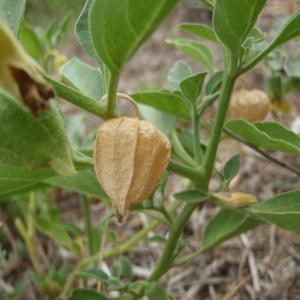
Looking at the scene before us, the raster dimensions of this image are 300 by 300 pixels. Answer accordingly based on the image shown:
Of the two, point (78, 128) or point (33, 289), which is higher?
point (78, 128)

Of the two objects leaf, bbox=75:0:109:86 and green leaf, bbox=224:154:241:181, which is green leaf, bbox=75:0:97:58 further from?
green leaf, bbox=224:154:241:181

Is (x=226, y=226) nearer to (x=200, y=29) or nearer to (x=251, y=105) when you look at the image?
(x=251, y=105)

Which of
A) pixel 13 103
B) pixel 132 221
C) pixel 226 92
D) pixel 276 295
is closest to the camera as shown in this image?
→ pixel 13 103

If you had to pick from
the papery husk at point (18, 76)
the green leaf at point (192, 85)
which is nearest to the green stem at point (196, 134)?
the green leaf at point (192, 85)

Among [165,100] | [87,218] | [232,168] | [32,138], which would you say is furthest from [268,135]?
[87,218]

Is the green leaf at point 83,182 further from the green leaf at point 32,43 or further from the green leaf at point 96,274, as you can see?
the green leaf at point 32,43

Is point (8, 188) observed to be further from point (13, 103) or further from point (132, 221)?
point (132, 221)

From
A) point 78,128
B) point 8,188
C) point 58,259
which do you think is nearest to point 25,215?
point 58,259
